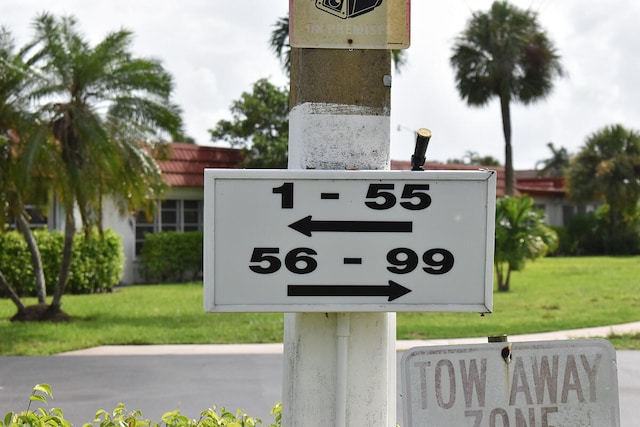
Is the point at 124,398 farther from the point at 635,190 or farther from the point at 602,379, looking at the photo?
the point at 635,190

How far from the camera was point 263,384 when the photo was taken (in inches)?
396

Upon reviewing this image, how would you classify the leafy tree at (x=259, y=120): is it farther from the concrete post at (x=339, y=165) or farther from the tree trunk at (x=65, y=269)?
the concrete post at (x=339, y=165)

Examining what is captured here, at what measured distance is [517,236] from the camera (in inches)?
886

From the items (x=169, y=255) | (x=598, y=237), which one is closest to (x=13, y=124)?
(x=169, y=255)

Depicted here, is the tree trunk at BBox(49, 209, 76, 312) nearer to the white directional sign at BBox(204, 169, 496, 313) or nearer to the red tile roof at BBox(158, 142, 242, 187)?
the red tile roof at BBox(158, 142, 242, 187)

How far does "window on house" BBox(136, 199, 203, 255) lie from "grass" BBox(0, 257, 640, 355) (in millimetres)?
1858

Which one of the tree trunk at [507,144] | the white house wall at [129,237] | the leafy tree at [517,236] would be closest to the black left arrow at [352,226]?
the leafy tree at [517,236]

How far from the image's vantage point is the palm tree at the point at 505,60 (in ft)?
126

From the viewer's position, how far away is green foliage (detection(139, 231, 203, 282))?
24.0 m

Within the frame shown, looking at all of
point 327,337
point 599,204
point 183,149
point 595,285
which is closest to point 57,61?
point 183,149

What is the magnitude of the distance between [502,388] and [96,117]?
1249 cm

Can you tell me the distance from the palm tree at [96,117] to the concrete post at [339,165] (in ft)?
37.3

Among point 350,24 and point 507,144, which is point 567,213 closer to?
point 507,144

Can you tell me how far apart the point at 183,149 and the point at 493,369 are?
2212 centimetres
